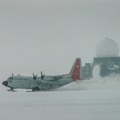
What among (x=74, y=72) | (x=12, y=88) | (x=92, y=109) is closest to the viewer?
(x=92, y=109)

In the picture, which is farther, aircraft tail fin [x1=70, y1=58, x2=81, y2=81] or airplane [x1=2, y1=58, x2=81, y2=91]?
aircraft tail fin [x1=70, y1=58, x2=81, y2=81]

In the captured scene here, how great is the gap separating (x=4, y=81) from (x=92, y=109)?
8567 cm

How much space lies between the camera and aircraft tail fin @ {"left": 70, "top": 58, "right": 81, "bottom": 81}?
508ft

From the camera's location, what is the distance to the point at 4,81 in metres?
143

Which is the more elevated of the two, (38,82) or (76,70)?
(76,70)

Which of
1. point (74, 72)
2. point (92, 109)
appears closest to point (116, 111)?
point (92, 109)

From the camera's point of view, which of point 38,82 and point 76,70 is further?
point 76,70

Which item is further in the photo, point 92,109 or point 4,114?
point 92,109

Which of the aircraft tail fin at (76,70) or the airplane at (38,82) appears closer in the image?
the airplane at (38,82)

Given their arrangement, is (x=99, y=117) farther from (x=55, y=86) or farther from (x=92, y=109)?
(x=55, y=86)

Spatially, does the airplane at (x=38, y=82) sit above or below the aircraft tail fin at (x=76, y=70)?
below

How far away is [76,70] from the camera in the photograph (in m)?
159

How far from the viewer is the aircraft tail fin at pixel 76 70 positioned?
6099 inches

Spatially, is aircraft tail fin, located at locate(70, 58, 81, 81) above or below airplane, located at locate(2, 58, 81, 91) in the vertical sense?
above
